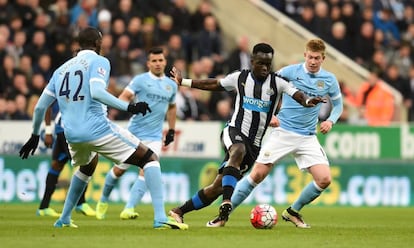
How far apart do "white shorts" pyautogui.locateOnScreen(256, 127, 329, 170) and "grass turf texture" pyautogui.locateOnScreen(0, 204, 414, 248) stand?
84 cm

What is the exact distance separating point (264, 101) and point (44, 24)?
10699 mm

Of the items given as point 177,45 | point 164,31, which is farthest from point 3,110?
point 164,31

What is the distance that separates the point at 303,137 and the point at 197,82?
1805mm

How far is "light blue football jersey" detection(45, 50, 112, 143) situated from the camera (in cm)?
1197

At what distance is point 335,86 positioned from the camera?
14.1 meters

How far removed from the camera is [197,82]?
13.2 m

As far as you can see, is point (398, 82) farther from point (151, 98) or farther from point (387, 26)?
point (151, 98)

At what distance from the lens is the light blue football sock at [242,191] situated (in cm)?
1377

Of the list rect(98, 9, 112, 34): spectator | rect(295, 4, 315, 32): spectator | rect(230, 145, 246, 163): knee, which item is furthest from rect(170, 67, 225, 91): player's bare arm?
rect(295, 4, 315, 32): spectator

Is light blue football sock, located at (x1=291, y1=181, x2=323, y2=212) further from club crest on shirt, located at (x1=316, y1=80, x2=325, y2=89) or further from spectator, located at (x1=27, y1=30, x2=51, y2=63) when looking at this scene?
spectator, located at (x1=27, y1=30, x2=51, y2=63)

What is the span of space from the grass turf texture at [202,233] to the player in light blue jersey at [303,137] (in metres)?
0.46

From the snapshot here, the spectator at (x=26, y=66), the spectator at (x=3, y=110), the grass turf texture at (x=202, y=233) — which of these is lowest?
the grass turf texture at (x=202, y=233)

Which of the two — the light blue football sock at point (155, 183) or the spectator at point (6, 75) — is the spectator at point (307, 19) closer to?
the spectator at point (6, 75)

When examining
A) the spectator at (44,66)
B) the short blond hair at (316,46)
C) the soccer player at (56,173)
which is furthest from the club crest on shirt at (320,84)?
the spectator at (44,66)
